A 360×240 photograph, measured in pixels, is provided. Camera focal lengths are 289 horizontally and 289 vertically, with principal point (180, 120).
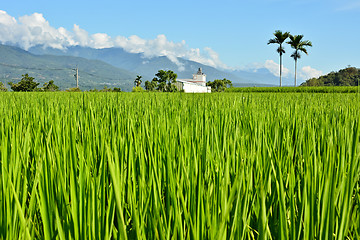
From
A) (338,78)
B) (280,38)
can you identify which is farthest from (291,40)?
(338,78)

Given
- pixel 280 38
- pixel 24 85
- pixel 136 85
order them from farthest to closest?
pixel 136 85 < pixel 24 85 < pixel 280 38

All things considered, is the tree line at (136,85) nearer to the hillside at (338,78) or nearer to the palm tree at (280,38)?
the palm tree at (280,38)

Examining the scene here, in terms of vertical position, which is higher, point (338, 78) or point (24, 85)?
point (338, 78)

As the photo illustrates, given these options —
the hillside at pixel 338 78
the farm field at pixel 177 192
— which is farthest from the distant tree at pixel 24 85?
the hillside at pixel 338 78

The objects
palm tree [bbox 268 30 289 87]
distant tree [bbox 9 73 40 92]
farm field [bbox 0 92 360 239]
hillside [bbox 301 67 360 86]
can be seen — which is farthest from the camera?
hillside [bbox 301 67 360 86]

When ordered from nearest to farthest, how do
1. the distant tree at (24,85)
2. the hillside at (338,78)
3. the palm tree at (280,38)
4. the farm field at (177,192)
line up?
1. the farm field at (177,192)
2. the palm tree at (280,38)
3. the distant tree at (24,85)
4. the hillside at (338,78)

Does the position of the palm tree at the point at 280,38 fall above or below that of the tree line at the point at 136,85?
above

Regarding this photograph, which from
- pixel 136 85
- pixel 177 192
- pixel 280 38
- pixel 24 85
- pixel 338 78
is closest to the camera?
pixel 177 192

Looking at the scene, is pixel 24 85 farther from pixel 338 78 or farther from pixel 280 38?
pixel 338 78

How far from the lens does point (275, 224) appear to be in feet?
1.87

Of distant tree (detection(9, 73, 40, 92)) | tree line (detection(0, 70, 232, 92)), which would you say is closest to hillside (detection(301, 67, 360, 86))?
tree line (detection(0, 70, 232, 92))

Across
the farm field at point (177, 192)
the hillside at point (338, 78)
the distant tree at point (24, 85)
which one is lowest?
the farm field at point (177, 192)

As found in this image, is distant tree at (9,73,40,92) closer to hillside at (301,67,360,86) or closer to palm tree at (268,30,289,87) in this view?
palm tree at (268,30,289,87)

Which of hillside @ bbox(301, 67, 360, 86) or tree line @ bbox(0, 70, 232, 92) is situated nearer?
tree line @ bbox(0, 70, 232, 92)
